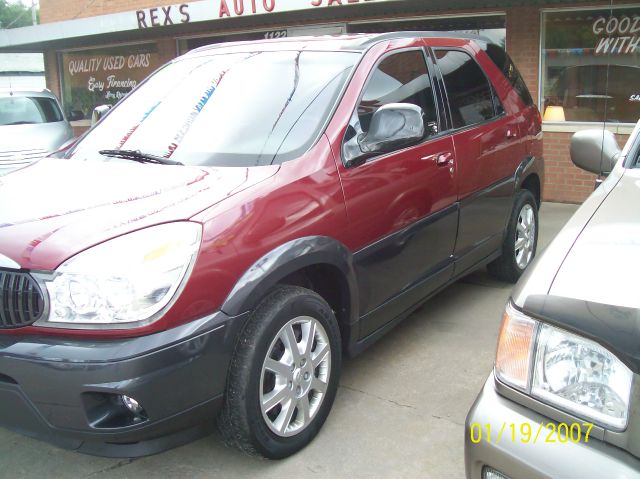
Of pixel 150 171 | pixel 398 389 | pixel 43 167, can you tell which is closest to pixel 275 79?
pixel 150 171

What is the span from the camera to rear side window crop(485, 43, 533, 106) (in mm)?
4988

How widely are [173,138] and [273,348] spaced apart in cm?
131

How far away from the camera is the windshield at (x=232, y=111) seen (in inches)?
125

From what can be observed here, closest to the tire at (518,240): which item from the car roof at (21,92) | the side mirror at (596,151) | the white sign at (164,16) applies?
the side mirror at (596,151)

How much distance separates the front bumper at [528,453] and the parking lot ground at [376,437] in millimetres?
1004

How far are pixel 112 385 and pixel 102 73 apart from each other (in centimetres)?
1312

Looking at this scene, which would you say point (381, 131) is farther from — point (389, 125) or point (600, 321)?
point (600, 321)

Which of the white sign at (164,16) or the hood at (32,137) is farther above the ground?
the white sign at (164,16)

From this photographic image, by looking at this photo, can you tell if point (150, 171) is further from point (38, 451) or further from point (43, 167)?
point (38, 451)

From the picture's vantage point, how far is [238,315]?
2.54 metres

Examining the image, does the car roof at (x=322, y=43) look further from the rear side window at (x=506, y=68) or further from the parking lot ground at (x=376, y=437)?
the parking lot ground at (x=376, y=437)

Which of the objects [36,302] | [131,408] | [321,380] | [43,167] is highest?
[43,167]

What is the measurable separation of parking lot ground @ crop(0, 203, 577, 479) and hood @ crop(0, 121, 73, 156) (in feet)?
22.7
